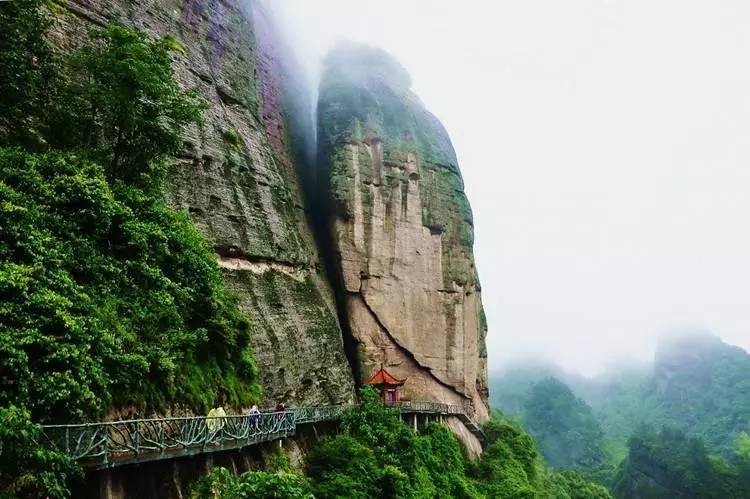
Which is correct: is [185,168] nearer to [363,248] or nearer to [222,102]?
[222,102]

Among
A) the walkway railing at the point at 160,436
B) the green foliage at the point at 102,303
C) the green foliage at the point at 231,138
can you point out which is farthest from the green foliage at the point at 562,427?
the green foliage at the point at 102,303

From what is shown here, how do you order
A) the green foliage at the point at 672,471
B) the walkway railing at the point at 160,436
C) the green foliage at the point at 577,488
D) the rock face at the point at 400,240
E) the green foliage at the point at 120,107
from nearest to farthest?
the walkway railing at the point at 160,436, the green foliage at the point at 120,107, the rock face at the point at 400,240, the green foliage at the point at 577,488, the green foliage at the point at 672,471

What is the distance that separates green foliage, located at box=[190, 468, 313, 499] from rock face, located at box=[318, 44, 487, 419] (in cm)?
1772

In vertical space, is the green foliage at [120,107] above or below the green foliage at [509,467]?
above

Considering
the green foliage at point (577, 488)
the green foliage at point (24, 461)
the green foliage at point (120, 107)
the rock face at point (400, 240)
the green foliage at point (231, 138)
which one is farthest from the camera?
the green foliage at point (577, 488)

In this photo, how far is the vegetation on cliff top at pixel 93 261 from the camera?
31.0ft

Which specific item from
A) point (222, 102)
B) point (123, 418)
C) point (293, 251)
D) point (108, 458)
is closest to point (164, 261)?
point (123, 418)

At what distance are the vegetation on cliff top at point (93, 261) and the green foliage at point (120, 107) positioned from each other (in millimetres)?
44

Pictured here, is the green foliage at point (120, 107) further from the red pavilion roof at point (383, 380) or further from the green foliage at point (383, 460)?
the red pavilion roof at point (383, 380)

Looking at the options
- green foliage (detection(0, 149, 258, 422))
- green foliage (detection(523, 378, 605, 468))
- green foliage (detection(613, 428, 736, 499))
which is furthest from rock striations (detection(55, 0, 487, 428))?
green foliage (detection(523, 378, 605, 468))

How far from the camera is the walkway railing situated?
902 centimetres

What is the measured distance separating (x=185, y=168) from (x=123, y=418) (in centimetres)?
1135

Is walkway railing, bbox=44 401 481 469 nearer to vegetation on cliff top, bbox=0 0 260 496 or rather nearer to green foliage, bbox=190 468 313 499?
vegetation on cliff top, bbox=0 0 260 496

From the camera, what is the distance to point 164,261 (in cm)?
1515
